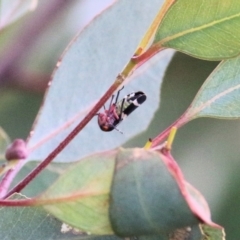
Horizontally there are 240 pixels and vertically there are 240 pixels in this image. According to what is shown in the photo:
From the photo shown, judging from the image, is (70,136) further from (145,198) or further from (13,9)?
(13,9)

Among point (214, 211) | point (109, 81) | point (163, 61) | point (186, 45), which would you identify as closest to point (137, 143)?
point (214, 211)

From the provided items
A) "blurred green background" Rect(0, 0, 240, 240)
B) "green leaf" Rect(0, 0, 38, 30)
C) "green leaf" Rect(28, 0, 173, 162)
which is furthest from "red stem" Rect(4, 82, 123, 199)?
"blurred green background" Rect(0, 0, 240, 240)

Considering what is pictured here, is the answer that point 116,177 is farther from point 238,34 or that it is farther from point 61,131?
point 61,131

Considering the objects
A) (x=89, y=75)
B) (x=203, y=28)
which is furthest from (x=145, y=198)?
(x=89, y=75)

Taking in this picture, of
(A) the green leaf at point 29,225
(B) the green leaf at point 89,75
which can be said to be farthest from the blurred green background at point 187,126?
(A) the green leaf at point 29,225

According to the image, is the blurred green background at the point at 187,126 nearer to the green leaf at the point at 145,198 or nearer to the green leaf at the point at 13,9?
the green leaf at the point at 13,9

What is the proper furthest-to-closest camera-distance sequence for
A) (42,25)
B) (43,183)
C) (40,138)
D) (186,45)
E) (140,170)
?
1. (42,25)
2. (43,183)
3. (40,138)
4. (186,45)
5. (140,170)

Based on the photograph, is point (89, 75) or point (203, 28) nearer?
point (203, 28)
